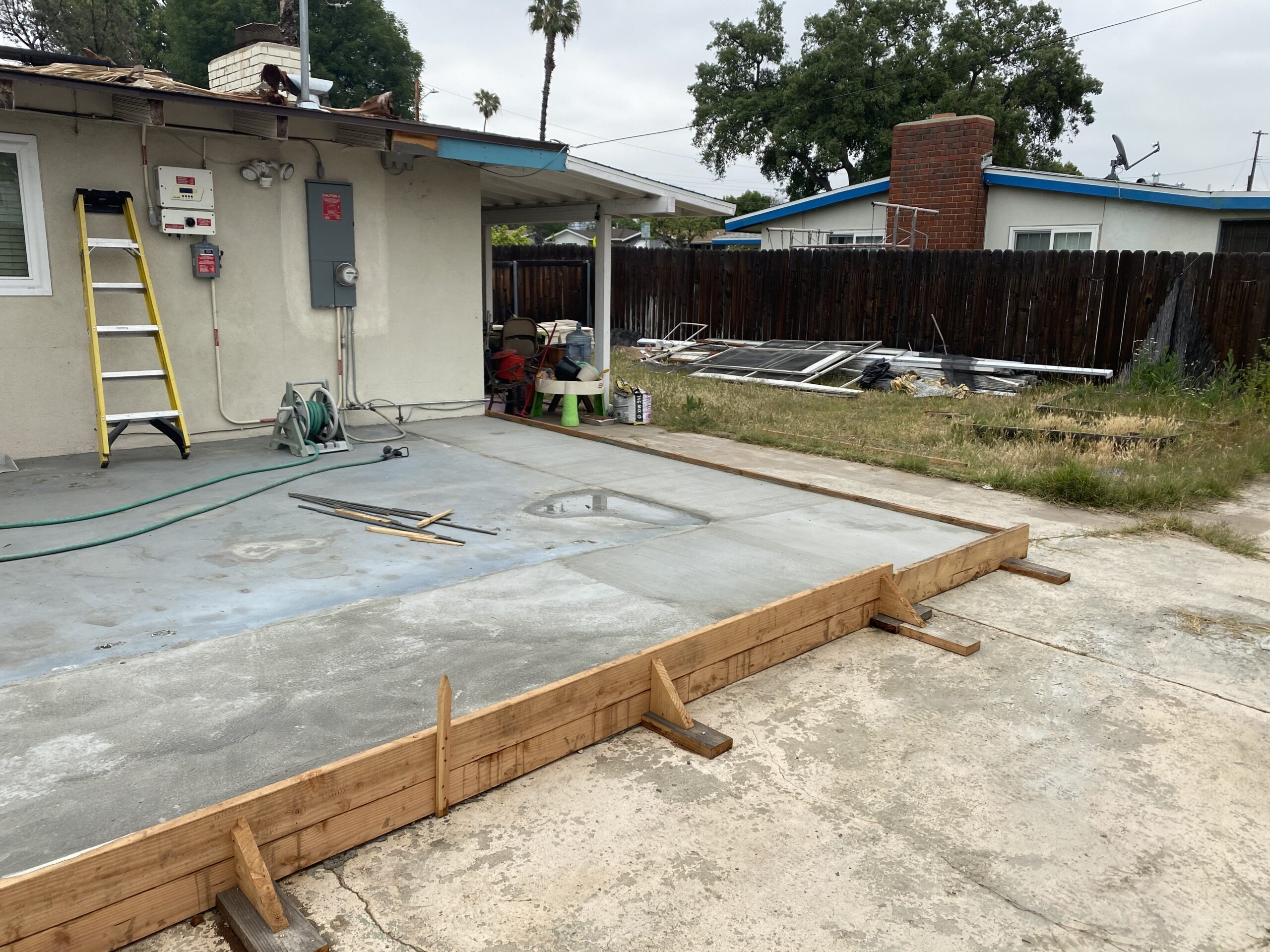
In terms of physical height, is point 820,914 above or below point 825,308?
below

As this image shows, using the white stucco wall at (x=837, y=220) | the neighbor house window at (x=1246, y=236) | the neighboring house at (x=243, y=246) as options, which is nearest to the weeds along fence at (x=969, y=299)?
the white stucco wall at (x=837, y=220)

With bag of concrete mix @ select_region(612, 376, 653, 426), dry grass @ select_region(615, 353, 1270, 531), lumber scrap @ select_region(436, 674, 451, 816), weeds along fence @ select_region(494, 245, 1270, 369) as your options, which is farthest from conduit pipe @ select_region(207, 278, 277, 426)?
weeds along fence @ select_region(494, 245, 1270, 369)

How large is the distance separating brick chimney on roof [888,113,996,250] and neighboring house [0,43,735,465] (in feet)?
27.3

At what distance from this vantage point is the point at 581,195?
10.9 meters

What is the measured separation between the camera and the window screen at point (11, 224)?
684 cm

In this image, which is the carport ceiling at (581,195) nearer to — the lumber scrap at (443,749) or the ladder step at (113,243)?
the ladder step at (113,243)

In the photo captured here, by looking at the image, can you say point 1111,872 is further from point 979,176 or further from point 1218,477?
point 979,176

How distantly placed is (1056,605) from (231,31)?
135 feet

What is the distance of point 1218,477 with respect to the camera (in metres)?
7.75

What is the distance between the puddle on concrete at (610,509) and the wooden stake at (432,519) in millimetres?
531

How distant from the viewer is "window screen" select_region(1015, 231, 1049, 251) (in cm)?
1628

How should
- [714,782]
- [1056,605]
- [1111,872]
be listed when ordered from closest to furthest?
[1111,872] → [714,782] → [1056,605]

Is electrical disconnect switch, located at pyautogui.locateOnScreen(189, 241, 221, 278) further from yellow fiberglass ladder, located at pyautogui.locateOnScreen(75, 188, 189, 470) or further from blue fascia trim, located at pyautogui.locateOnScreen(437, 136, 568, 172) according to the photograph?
blue fascia trim, located at pyautogui.locateOnScreen(437, 136, 568, 172)

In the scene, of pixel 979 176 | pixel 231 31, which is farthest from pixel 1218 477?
pixel 231 31
